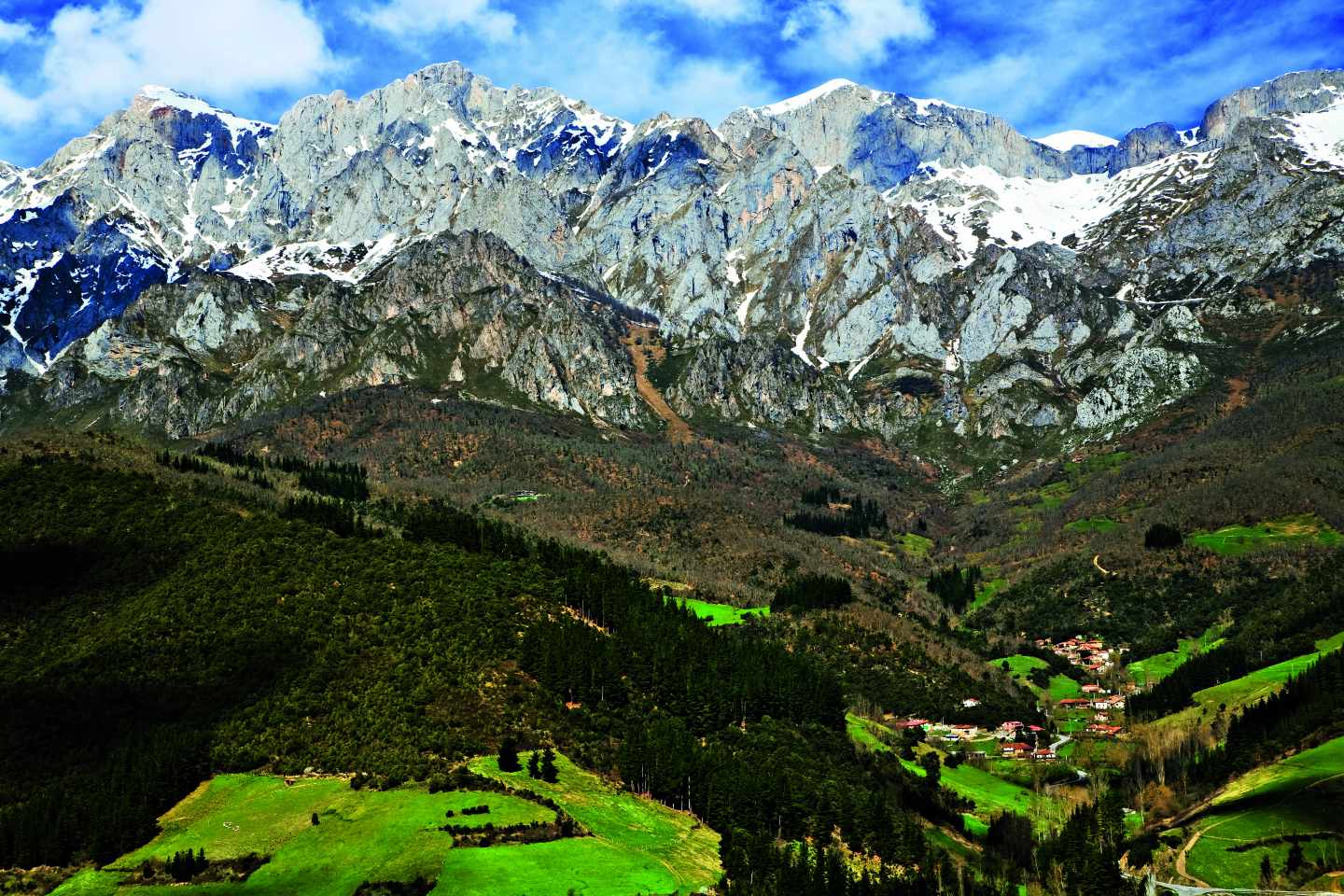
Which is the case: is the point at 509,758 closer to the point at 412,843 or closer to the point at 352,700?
the point at 412,843

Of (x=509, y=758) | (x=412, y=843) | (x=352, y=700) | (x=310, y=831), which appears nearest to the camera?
(x=412, y=843)

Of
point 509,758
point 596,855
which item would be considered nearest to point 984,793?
point 509,758

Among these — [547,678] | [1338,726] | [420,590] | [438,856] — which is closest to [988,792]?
[1338,726]

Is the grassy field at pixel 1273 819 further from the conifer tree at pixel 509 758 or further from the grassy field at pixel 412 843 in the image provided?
the conifer tree at pixel 509 758

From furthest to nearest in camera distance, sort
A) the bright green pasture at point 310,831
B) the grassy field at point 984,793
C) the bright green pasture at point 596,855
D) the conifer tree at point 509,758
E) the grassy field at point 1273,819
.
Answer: the grassy field at point 984,793
the grassy field at point 1273,819
the conifer tree at point 509,758
the bright green pasture at point 310,831
the bright green pasture at point 596,855

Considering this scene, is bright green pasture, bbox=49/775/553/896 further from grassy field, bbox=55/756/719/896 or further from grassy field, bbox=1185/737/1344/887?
grassy field, bbox=1185/737/1344/887

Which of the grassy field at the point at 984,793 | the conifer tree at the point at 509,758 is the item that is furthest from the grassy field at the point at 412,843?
the grassy field at the point at 984,793
